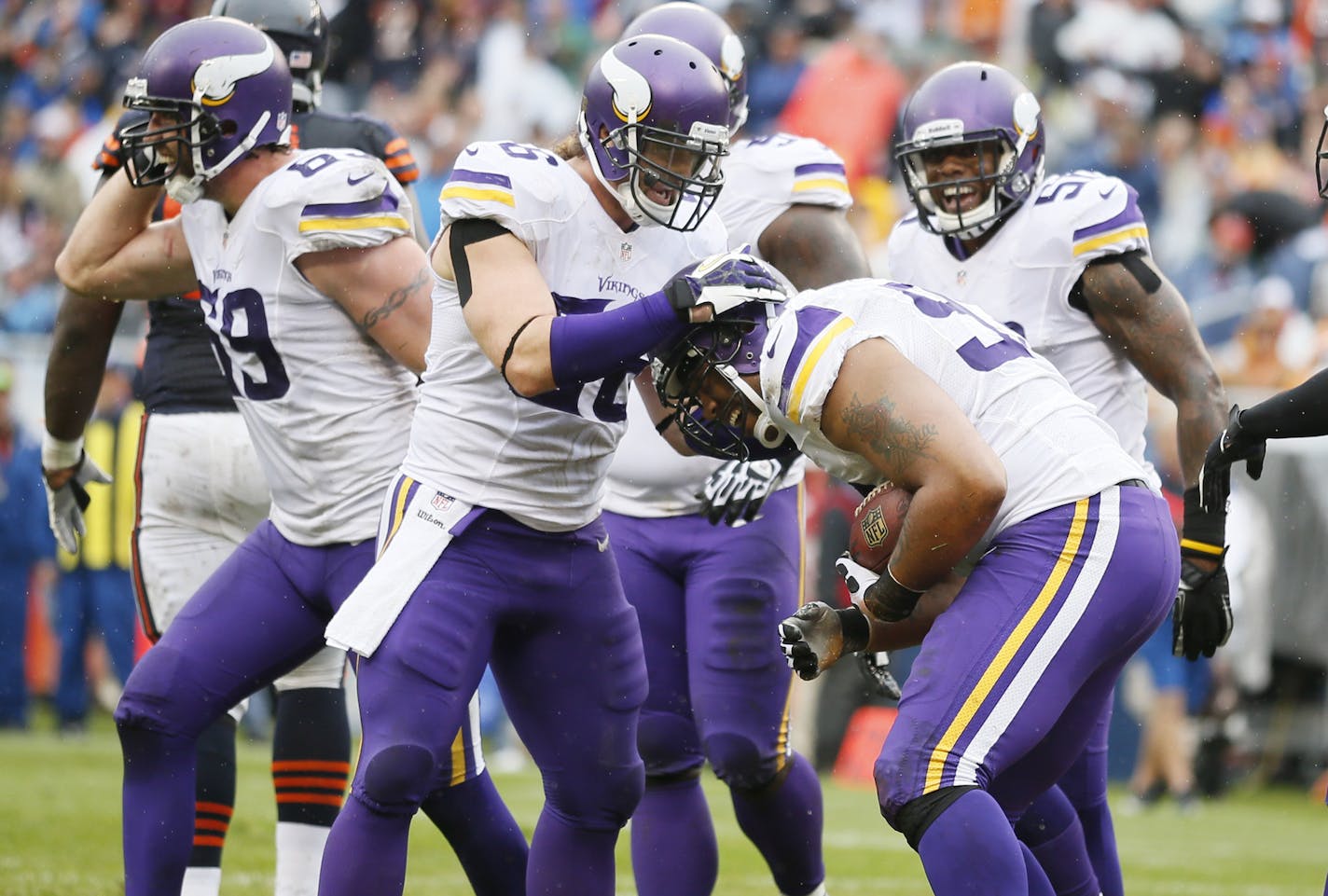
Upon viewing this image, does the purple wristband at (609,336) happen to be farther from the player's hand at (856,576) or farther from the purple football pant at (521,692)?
the player's hand at (856,576)

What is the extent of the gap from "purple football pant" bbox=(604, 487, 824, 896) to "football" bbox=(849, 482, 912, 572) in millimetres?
873

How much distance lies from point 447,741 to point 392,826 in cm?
19

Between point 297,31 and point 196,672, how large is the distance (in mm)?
1939

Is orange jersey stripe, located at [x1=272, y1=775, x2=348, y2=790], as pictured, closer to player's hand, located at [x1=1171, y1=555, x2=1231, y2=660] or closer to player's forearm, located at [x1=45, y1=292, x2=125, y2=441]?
player's forearm, located at [x1=45, y1=292, x2=125, y2=441]

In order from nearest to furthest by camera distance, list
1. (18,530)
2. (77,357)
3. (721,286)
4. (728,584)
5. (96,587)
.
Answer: (721,286)
(728,584)
(77,357)
(96,587)
(18,530)

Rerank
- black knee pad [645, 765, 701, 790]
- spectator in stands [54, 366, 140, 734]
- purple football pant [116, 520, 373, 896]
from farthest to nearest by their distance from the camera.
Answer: spectator in stands [54, 366, 140, 734] < black knee pad [645, 765, 701, 790] < purple football pant [116, 520, 373, 896]

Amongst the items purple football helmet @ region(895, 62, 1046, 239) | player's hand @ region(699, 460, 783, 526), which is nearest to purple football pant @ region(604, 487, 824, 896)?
player's hand @ region(699, 460, 783, 526)

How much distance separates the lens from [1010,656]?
3.36 meters

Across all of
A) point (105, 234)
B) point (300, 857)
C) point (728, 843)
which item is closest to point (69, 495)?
point (105, 234)

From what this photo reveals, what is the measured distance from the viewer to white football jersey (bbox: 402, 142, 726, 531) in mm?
3639

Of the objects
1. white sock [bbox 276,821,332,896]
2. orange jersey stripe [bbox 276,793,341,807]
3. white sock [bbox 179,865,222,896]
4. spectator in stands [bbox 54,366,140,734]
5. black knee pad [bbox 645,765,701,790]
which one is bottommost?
spectator in stands [bbox 54,366,140,734]

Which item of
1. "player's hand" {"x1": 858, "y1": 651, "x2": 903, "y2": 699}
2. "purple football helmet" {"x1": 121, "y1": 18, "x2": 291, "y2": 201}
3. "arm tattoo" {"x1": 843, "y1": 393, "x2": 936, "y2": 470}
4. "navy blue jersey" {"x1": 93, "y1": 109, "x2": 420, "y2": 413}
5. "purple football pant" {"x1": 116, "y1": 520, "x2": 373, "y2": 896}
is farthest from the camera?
"navy blue jersey" {"x1": 93, "y1": 109, "x2": 420, "y2": 413}

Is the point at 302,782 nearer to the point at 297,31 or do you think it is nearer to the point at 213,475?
the point at 213,475

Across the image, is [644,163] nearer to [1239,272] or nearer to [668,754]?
[668,754]
